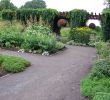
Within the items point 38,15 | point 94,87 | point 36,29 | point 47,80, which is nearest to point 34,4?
point 38,15

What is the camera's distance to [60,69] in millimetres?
12156

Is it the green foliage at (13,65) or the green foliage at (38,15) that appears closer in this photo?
the green foliage at (13,65)

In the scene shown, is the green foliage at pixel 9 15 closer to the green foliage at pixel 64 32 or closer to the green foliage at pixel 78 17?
the green foliage at pixel 64 32

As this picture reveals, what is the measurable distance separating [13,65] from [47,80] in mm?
1755

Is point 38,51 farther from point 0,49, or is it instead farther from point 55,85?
point 55,85

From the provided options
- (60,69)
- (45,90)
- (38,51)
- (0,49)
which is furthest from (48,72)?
(0,49)

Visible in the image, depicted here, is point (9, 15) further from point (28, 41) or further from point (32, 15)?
point (28, 41)

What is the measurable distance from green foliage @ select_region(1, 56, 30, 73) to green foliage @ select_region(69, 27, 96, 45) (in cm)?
963

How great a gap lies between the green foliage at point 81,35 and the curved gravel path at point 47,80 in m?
6.91

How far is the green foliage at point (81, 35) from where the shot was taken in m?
21.6

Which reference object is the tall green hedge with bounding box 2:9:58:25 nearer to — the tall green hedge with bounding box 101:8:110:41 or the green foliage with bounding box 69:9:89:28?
the green foliage with bounding box 69:9:89:28

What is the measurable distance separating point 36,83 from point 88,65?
3787 millimetres

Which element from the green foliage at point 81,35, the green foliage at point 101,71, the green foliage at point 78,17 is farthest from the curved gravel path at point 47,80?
the green foliage at point 78,17

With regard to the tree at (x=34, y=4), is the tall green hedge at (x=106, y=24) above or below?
below
